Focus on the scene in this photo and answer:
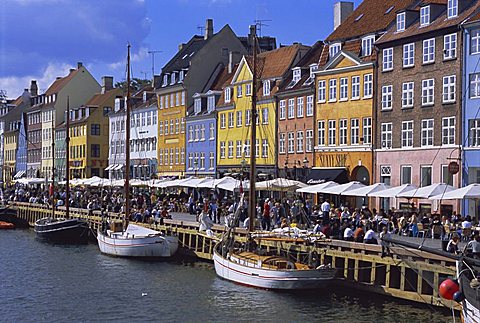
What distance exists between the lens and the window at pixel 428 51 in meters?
51.8

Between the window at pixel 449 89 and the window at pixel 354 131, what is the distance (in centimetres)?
837

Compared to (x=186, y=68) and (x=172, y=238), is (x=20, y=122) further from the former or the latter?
(x=172, y=238)

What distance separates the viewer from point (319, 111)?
62.3 m

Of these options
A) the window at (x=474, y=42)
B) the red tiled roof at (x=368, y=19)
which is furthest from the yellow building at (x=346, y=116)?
the window at (x=474, y=42)

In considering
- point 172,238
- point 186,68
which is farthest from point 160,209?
point 186,68

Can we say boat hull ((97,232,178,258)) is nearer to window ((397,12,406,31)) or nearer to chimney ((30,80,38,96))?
window ((397,12,406,31))

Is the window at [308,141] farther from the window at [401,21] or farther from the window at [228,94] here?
the window at [228,94]

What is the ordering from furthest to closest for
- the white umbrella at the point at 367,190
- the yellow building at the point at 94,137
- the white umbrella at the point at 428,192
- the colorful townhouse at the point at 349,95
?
the yellow building at the point at 94,137 → the colorful townhouse at the point at 349,95 → the white umbrella at the point at 367,190 → the white umbrella at the point at 428,192

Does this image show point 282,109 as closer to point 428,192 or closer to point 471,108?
point 471,108

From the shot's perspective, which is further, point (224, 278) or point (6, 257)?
point (6, 257)

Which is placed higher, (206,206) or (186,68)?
(186,68)

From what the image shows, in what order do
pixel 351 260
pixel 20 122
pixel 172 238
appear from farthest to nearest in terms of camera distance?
pixel 20 122, pixel 172 238, pixel 351 260

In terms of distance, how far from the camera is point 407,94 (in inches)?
2131

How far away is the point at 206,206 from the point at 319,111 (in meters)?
12.2
